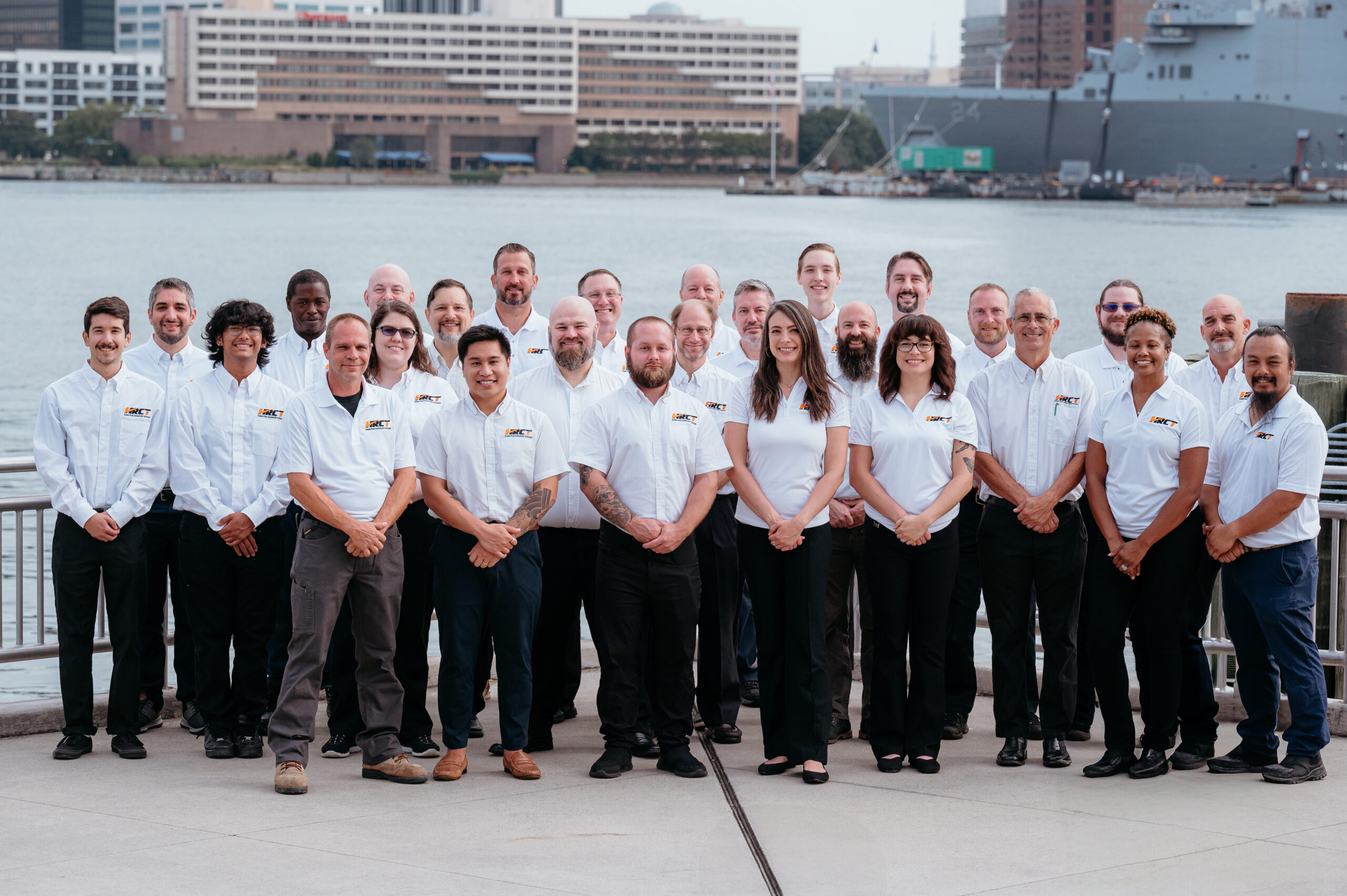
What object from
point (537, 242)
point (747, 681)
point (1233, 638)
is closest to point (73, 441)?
point (747, 681)

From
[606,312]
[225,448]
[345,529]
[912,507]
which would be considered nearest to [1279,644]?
[912,507]

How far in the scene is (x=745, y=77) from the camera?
194750 mm

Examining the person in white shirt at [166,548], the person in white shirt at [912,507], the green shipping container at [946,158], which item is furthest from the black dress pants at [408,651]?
the green shipping container at [946,158]

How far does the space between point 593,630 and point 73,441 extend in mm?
2387

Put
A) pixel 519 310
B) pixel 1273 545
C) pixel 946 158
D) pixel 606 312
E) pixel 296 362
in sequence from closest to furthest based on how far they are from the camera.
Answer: pixel 1273 545
pixel 296 362
pixel 606 312
pixel 519 310
pixel 946 158

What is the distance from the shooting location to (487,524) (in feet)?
20.5

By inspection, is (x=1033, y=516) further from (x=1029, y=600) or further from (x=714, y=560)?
(x=714, y=560)

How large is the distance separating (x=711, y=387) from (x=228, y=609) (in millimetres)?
2411

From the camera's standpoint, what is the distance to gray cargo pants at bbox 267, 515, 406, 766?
614 centimetres

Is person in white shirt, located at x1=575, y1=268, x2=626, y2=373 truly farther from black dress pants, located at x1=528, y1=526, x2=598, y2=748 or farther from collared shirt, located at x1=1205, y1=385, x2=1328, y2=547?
collared shirt, located at x1=1205, y1=385, x2=1328, y2=547

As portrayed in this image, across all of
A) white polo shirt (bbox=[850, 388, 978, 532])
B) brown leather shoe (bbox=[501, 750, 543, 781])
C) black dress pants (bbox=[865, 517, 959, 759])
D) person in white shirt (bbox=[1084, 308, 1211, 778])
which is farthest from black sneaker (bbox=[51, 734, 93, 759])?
person in white shirt (bbox=[1084, 308, 1211, 778])

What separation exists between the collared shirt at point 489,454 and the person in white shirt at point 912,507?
1.35 meters

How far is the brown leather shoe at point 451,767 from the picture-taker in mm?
6223

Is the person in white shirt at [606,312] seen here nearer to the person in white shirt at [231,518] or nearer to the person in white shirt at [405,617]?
the person in white shirt at [405,617]
